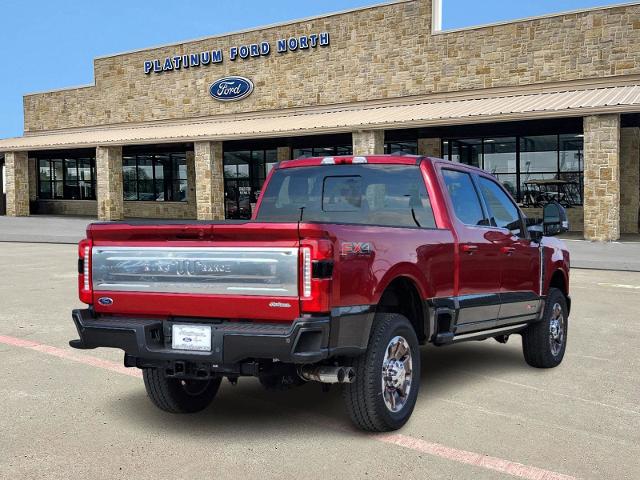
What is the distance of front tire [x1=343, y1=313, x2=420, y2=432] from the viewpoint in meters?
4.73

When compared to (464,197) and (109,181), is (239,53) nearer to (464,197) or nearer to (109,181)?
(109,181)

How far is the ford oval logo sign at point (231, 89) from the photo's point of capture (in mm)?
35156

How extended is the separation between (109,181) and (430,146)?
1529cm

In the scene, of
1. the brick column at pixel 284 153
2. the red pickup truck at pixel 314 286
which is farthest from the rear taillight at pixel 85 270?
the brick column at pixel 284 153

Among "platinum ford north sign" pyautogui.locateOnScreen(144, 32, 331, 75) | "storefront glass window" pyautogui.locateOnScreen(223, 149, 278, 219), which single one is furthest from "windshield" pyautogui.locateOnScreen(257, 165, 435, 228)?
"storefront glass window" pyautogui.locateOnScreen(223, 149, 278, 219)

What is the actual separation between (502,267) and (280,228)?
283cm

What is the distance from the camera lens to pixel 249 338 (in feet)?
14.4

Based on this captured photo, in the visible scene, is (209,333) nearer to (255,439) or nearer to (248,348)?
(248,348)

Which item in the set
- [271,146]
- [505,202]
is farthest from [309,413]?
[271,146]

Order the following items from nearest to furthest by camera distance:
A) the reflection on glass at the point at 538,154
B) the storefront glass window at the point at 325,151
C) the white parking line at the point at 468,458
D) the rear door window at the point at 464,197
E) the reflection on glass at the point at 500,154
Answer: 1. the white parking line at the point at 468,458
2. the rear door window at the point at 464,197
3. the reflection on glass at the point at 538,154
4. the reflection on glass at the point at 500,154
5. the storefront glass window at the point at 325,151

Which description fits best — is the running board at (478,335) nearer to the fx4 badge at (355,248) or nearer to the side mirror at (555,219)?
the side mirror at (555,219)

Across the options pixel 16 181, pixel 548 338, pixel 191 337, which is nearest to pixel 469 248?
pixel 548 338

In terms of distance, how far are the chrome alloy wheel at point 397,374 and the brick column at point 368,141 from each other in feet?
71.3

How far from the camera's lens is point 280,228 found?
436cm
